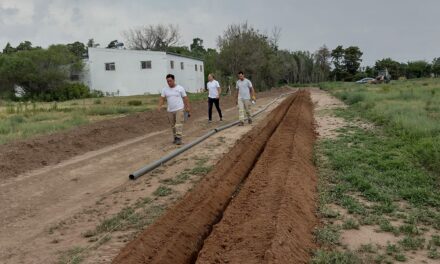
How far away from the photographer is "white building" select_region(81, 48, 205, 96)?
4694cm

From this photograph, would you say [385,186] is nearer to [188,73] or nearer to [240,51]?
[240,51]

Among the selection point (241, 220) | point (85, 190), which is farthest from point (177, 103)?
point (241, 220)

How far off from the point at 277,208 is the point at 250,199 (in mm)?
765

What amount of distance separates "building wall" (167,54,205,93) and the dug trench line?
41.1 meters

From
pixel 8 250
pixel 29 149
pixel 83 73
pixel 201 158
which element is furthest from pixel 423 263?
pixel 83 73

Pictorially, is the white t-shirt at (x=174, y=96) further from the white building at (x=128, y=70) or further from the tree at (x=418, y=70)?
the tree at (x=418, y=70)

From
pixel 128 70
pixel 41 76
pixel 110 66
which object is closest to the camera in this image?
pixel 41 76

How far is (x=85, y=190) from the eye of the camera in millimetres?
7680

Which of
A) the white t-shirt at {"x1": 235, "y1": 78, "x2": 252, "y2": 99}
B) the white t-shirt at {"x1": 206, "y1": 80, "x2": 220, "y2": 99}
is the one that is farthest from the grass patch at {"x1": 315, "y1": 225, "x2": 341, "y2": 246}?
the white t-shirt at {"x1": 206, "y1": 80, "x2": 220, "y2": 99}

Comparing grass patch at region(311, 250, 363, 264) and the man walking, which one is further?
the man walking

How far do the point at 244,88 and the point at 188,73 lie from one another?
40.4m

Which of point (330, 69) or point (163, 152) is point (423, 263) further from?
point (330, 69)

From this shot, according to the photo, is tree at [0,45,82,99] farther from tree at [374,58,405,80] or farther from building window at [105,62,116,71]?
tree at [374,58,405,80]

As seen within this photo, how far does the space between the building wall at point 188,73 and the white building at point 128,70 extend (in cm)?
145
